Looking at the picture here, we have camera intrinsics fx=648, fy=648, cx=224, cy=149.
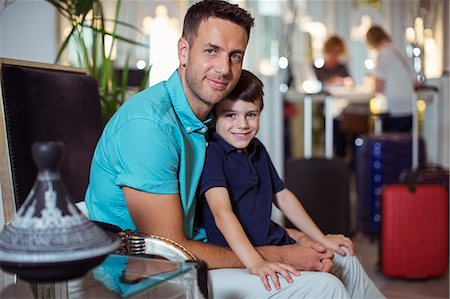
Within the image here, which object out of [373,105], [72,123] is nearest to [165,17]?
[373,105]

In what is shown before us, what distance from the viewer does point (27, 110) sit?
5.59 ft

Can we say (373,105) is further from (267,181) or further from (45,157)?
(45,157)

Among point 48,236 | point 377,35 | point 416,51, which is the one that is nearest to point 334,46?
point 377,35

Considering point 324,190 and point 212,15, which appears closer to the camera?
point 212,15

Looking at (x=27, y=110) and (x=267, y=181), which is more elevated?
(x=27, y=110)

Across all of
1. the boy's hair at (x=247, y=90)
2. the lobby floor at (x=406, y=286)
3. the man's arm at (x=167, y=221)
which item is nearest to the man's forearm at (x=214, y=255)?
the man's arm at (x=167, y=221)

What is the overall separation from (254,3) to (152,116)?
10.9ft

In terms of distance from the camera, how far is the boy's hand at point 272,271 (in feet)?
4.72

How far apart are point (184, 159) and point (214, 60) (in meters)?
0.25

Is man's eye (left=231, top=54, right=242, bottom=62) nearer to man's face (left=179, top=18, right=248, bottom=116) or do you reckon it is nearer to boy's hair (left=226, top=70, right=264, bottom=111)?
man's face (left=179, top=18, right=248, bottom=116)

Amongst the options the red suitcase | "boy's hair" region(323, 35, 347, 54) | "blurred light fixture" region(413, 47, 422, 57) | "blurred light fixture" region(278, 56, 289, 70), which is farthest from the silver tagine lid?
"boy's hair" region(323, 35, 347, 54)

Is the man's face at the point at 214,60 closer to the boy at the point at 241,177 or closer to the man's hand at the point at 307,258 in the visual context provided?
the boy at the point at 241,177

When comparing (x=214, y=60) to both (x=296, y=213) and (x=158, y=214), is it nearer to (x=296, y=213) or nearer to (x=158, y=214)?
(x=158, y=214)

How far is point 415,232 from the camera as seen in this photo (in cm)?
310
